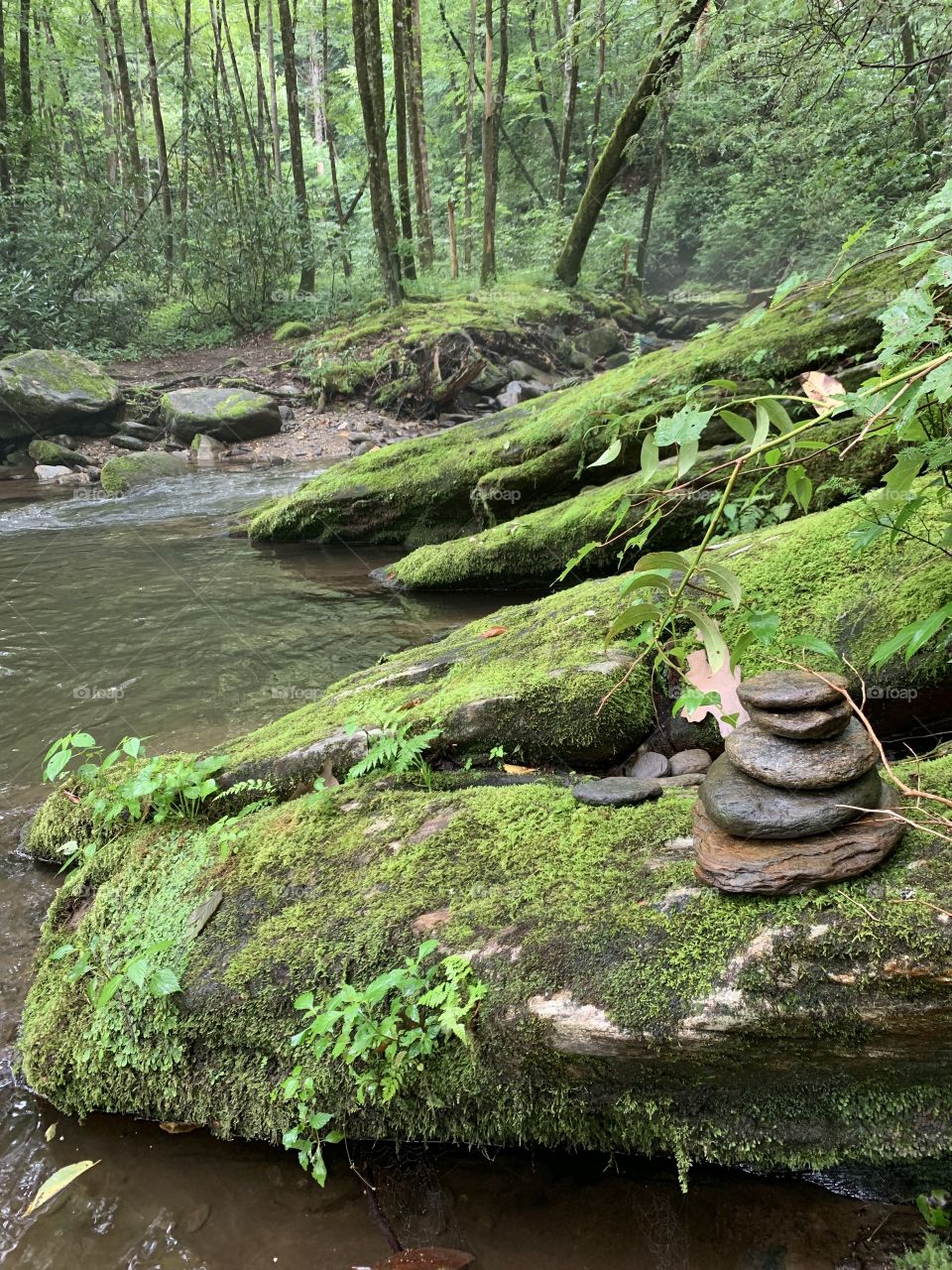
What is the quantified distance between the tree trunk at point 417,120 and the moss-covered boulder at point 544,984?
22.4m

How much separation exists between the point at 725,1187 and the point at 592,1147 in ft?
1.21

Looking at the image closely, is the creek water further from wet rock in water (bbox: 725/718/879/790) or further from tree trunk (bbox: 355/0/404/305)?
tree trunk (bbox: 355/0/404/305)

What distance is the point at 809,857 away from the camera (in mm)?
1803

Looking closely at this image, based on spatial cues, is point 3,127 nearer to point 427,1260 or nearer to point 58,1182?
point 58,1182

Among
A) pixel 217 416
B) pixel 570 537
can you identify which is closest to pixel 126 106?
pixel 217 416

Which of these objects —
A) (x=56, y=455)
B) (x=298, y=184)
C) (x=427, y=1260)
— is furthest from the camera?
(x=298, y=184)

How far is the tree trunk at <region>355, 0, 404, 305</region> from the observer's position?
47.8 ft

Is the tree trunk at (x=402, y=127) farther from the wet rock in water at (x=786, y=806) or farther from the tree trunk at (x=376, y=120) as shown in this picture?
the wet rock in water at (x=786, y=806)

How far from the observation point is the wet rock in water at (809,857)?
1789mm

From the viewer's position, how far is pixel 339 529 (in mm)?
9289

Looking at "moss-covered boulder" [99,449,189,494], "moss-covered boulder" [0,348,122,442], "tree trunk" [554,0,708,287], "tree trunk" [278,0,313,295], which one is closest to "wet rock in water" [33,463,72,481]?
"moss-covered boulder" [99,449,189,494]

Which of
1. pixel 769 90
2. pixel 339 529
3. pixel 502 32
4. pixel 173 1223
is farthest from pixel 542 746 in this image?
pixel 502 32

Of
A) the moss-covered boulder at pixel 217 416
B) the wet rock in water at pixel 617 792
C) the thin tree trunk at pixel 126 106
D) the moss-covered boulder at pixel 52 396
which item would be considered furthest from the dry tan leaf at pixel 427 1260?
the thin tree trunk at pixel 126 106

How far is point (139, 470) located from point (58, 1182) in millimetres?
13364
